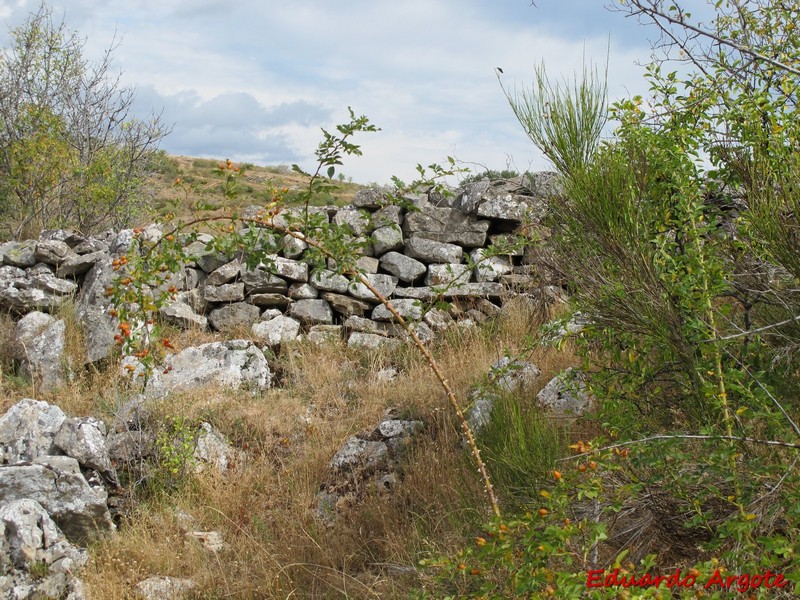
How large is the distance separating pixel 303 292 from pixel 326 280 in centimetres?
29

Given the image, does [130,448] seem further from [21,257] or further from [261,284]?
[21,257]

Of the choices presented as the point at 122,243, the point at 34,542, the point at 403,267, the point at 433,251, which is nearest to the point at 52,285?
the point at 122,243

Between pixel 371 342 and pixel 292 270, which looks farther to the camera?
pixel 292 270

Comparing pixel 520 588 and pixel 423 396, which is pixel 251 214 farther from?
pixel 520 588

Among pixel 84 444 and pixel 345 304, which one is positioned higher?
pixel 345 304

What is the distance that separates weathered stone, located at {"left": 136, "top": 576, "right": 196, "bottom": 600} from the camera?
3.97 metres

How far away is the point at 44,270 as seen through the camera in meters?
8.05

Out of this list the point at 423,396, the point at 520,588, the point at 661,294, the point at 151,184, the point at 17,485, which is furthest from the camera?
the point at 151,184

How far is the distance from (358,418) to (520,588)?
3.56 meters

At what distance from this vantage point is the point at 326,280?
805 centimetres

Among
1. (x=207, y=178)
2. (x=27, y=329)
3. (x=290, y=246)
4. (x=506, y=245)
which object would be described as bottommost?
(x=27, y=329)

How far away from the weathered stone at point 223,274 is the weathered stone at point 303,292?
0.64 m

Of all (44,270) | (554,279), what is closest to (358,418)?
(554,279)

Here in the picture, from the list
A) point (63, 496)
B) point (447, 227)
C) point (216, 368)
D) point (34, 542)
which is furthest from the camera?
point (447, 227)
